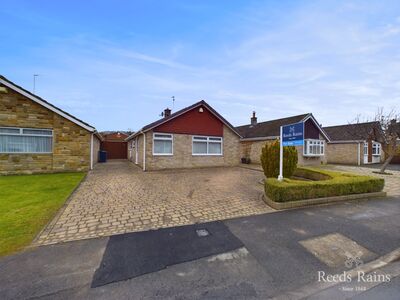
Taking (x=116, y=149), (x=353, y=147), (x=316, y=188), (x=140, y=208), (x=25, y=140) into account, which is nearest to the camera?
(x=140, y=208)

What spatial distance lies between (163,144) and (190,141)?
7.64 feet

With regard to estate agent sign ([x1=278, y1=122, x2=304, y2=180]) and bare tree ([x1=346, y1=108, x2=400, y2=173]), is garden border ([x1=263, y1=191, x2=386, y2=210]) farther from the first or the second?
bare tree ([x1=346, y1=108, x2=400, y2=173])

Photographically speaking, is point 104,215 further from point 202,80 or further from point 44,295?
point 202,80

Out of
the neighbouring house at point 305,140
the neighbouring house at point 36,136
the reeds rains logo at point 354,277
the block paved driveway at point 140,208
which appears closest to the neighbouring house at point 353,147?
the neighbouring house at point 305,140

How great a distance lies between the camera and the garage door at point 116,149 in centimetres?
2536

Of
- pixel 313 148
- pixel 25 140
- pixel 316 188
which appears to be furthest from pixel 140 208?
pixel 313 148

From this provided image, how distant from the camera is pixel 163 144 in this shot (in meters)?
14.4

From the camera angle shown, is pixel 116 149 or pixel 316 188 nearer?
pixel 316 188

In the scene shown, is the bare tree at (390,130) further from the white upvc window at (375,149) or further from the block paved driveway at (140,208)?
the block paved driveway at (140,208)

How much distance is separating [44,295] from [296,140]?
781 cm

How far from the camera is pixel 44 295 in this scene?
2.27 meters

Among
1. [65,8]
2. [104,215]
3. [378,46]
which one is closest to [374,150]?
[378,46]

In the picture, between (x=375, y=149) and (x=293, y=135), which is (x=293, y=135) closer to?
(x=293, y=135)

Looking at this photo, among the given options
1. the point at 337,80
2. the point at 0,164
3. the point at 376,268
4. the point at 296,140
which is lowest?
the point at 376,268
